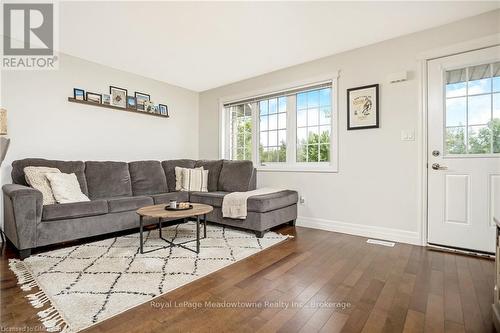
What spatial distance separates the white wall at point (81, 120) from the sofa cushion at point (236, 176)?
4.14ft

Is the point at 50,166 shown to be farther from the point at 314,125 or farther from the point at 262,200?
the point at 314,125

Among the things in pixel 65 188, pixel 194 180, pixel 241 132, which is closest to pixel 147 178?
pixel 194 180

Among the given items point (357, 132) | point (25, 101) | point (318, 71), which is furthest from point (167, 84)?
point (357, 132)

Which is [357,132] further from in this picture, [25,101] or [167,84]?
[25,101]

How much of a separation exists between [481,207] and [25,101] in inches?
201

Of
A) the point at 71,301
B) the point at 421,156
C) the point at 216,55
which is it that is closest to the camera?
the point at 71,301

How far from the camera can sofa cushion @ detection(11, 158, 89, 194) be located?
114 inches

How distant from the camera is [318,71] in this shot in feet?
11.7

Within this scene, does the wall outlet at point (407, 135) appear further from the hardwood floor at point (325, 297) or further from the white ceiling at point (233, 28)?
the hardwood floor at point (325, 297)

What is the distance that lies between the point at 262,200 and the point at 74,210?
78.9 inches

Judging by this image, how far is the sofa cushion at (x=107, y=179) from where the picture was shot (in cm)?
336

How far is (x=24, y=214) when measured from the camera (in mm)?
2352

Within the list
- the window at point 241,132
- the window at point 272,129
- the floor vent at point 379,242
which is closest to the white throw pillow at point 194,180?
the window at point 241,132

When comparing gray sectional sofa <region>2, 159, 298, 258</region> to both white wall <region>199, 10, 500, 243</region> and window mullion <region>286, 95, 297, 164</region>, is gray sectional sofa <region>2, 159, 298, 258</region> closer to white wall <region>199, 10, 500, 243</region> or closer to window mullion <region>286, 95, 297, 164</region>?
white wall <region>199, 10, 500, 243</region>
